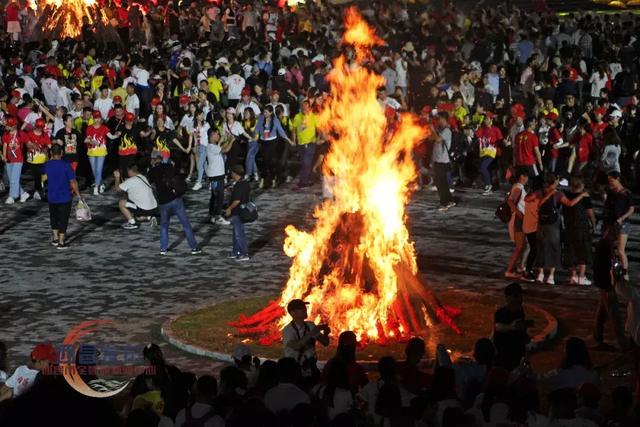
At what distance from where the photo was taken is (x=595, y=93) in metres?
30.5

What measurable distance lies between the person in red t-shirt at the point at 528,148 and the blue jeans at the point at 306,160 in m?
4.47

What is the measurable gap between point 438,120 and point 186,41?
13.8m

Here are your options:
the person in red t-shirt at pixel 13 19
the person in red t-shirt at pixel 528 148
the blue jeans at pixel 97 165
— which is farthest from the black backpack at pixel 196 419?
the person in red t-shirt at pixel 13 19

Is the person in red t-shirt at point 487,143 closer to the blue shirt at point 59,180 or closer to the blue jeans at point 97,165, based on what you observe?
the blue jeans at point 97,165

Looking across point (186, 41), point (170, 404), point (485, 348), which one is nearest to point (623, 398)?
point (485, 348)

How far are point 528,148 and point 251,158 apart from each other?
6054 millimetres

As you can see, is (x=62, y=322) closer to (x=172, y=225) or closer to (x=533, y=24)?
(x=172, y=225)

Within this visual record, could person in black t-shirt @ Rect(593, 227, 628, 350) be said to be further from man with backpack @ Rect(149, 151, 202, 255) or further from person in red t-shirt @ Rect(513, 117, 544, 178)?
person in red t-shirt @ Rect(513, 117, 544, 178)

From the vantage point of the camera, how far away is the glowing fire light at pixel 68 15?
37.8 m

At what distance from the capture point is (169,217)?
18859mm

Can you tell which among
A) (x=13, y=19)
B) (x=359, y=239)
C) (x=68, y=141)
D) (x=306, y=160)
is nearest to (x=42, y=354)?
(x=359, y=239)

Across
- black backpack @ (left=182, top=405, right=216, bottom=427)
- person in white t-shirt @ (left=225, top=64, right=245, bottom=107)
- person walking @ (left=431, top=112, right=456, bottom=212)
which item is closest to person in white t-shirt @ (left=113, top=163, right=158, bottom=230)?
person walking @ (left=431, top=112, right=456, bottom=212)

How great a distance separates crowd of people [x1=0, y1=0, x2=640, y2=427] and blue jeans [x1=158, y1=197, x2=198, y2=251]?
0.12ft

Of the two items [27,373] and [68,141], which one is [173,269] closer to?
[68,141]
